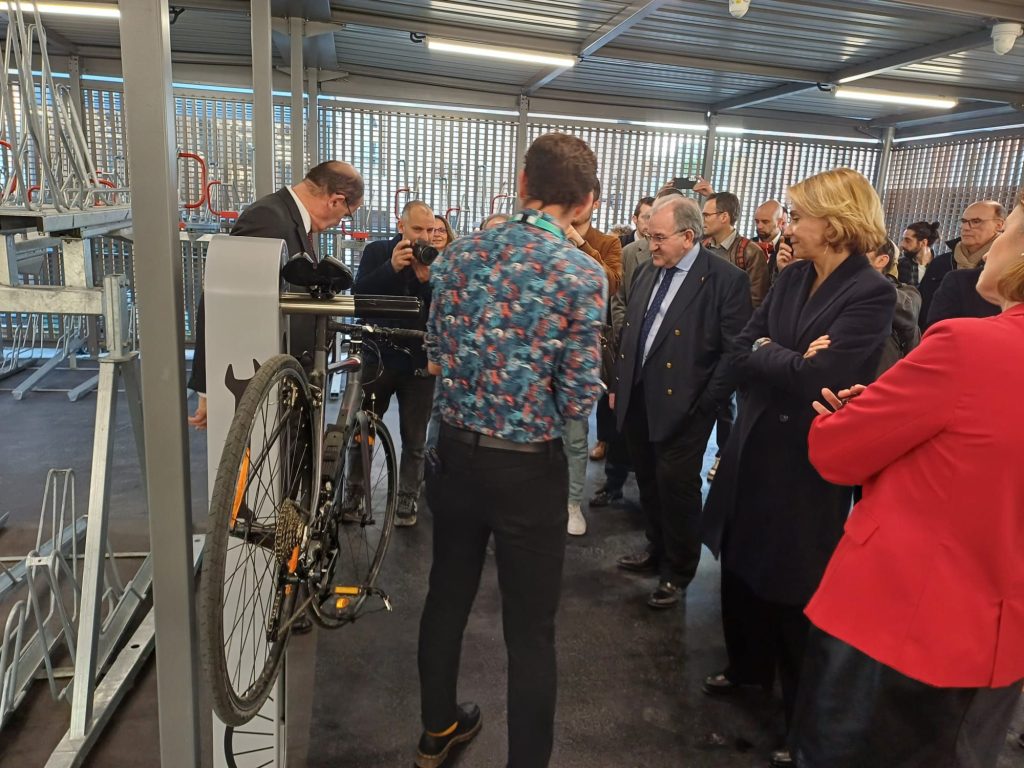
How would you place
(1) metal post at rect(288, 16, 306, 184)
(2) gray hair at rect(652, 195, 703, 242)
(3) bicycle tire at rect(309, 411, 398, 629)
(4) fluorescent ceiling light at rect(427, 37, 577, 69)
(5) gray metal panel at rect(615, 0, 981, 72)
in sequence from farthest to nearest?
(4) fluorescent ceiling light at rect(427, 37, 577, 69)
(1) metal post at rect(288, 16, 306, 184)
(5) gray metal panel at rect(615, 0, 981, 72)
(2) gray hair at rect(652, 195, 703, 242)
(3) bicycle tire at rect(309, 411, 398, 629)

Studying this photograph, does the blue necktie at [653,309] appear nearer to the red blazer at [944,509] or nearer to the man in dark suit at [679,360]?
the man in dark suit at [679,360]

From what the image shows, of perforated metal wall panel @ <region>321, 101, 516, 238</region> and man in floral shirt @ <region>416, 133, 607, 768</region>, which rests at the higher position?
perforated metal wall panel @ <region>321, 101, 516, 238</region>

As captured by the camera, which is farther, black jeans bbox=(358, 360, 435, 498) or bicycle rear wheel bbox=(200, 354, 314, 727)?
black jeans bbox=(358, 360, 435, 498)

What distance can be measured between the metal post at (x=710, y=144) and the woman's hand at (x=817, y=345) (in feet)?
25.1

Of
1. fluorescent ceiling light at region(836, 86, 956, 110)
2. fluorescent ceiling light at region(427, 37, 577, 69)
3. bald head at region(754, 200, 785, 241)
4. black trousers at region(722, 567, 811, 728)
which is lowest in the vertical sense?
black trousers at region(722, 567, 811, 728)

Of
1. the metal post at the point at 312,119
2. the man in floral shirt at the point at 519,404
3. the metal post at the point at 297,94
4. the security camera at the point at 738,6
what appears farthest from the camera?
the metal post at the point at 312,119

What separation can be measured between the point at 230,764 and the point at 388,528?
108 cm

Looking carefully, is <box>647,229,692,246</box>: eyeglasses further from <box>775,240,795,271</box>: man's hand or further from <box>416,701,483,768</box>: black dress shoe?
<box>416,701,483,768</box>: black dress shoe

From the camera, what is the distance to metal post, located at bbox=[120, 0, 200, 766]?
127cm

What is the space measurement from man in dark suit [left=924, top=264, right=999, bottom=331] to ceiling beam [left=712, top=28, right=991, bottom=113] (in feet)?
10.5

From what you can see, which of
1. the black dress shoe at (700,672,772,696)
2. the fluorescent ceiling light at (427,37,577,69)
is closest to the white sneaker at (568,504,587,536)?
the black dress shoe at (700,672,772,696)

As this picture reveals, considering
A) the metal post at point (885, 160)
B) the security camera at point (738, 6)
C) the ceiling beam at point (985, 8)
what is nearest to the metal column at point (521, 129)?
the security camera at point (738, 6)

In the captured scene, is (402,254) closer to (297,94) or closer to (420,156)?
(297,94)

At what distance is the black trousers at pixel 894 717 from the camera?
137cm
